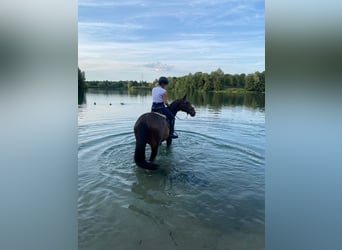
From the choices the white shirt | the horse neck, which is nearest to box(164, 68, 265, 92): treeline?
the white shirt

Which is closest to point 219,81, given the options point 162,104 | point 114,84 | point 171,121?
point 114,84

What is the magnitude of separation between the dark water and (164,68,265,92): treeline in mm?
41

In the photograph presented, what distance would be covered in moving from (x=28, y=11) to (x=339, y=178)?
697mm

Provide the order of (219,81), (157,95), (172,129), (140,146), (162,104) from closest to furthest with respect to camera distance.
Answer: (219,81)
(140,146)
(157,95)
(162,104)
(172,129)

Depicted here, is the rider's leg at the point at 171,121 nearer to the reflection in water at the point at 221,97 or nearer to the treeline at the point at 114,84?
the reflection in water at the point at 221,97

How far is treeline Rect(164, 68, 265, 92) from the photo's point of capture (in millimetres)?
928

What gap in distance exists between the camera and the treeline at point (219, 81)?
0.93 meters

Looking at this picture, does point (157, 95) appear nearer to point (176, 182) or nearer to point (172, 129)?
point (172, 129)

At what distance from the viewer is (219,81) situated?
3.70ft

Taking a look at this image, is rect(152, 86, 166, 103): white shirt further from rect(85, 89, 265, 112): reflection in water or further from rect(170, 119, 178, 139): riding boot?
rect(85, 89, 265, 112): reflection in water

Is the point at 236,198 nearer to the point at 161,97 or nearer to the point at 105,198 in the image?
the point at 105,198

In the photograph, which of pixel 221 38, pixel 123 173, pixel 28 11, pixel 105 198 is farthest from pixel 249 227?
pixel 28 11

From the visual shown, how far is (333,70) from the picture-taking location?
0.47 meters

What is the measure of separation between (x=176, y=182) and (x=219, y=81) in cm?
99
